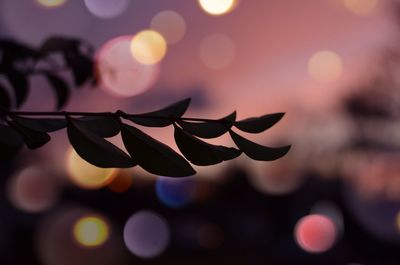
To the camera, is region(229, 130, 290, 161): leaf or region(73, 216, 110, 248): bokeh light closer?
region(229, 130, 290, 161): leaf

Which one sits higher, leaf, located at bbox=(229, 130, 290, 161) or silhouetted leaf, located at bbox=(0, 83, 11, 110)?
leaf, located at bbox=(229, 130, 290, 161)

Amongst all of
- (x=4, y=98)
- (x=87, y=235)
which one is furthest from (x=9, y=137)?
A: (x=87, y=235)

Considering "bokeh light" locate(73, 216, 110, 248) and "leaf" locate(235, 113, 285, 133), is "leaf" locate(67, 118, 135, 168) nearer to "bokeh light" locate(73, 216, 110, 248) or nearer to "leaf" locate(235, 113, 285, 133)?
"leaf" locate(235, 113, 285, 133)

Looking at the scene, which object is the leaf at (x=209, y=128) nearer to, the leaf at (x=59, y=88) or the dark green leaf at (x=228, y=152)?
the dark green leaf at (x=228, y=152)

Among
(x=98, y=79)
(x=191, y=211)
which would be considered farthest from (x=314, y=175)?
(x=98, y=79)

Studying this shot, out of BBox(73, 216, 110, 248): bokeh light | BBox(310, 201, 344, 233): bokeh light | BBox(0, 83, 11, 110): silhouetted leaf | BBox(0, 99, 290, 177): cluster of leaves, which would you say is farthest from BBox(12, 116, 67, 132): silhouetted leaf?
BBox(310, 201, 344, 233): bokeh light

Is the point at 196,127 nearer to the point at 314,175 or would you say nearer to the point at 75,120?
the point at 75,120

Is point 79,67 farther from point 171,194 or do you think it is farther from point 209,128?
point 171,194
